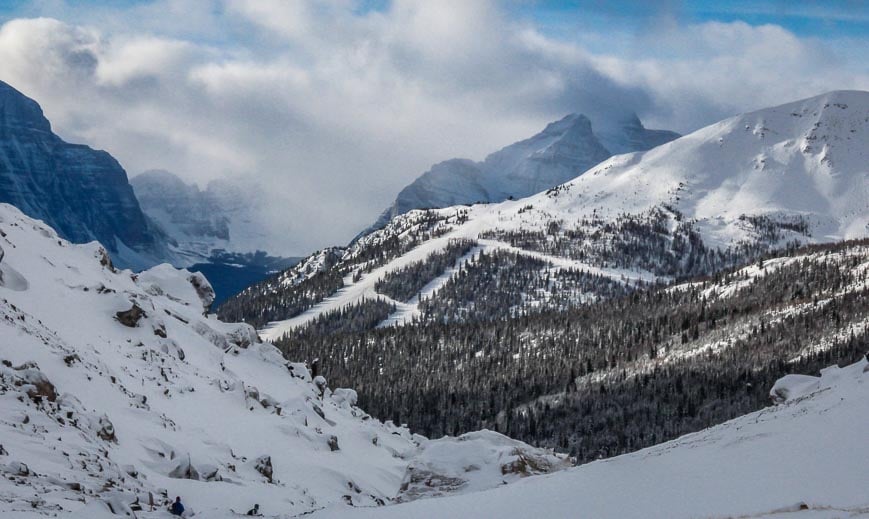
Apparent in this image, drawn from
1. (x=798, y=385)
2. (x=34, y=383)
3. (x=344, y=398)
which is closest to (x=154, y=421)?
(x=34, y=383)

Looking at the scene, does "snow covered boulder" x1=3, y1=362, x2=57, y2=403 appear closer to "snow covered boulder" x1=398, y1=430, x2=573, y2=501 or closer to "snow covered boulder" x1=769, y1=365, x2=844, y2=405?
"snow covered boulder" x1=398, y1=430, x2=573, y2=501

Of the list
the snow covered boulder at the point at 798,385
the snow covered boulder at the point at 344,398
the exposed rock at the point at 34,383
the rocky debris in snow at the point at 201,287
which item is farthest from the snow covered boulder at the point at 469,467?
the rocky debris in snow at the point at 201,287

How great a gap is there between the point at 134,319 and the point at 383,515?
3327cm

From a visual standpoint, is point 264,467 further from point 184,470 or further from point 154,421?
point 184,470

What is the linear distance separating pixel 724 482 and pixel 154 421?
30629 mm

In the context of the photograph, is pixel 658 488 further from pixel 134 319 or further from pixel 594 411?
pixel 594 411

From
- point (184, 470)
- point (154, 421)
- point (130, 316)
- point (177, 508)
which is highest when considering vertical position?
point (130, 316)

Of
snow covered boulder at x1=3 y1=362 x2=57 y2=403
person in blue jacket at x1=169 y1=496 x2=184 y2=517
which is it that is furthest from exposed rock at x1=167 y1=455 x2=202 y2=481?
person in blue jacket at x1=169 y1=496 x2=184 y2=517

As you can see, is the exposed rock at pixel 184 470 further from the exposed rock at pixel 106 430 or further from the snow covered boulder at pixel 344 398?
the snow covered boulder at pixel 344 398

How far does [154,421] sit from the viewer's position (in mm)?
45188

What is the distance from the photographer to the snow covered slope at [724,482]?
28594 millimetres

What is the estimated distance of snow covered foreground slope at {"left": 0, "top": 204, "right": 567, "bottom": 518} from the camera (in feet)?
110

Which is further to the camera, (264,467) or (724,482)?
(264,467)

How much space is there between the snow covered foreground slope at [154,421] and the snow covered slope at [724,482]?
9322 mm
